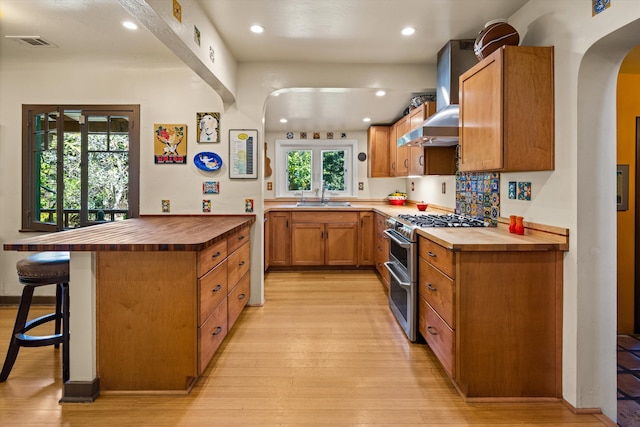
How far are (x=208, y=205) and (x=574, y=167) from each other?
2802 mm

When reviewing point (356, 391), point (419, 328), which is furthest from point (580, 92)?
point (356, 391)

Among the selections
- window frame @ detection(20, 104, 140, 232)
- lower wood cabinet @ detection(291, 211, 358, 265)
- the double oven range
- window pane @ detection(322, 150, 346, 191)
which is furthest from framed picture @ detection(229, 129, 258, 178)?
window pane @ detection(322, 150, 346, 191)

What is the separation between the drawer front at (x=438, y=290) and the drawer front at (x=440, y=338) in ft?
0.16

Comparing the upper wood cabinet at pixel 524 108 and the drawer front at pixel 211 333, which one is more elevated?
the upper wood cabinet at pixel 524 108

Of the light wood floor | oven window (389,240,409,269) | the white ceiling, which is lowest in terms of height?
the light wood floor

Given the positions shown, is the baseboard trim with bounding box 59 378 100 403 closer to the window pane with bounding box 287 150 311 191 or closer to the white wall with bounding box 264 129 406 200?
the white wall with bounding box 264 129 406 200

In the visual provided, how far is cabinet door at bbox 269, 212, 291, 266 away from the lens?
4.72 meters

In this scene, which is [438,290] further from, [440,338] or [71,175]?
[71,175]

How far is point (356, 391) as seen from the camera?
1930 millimetres

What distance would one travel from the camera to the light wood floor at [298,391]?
169cm

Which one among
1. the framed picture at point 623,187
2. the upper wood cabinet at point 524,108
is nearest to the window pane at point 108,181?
the upper wood cabinet at point 524,108

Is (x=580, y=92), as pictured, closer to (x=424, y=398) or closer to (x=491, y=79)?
(x=491, y=79)

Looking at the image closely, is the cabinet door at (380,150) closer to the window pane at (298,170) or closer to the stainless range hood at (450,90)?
the window pane at (298,170)

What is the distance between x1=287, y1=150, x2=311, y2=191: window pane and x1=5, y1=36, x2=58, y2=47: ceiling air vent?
3.26 metres
